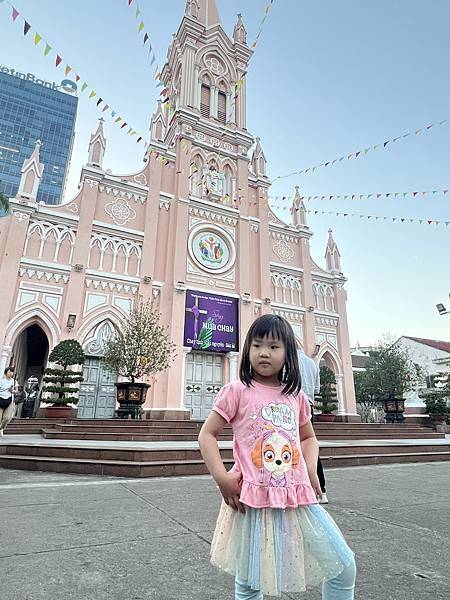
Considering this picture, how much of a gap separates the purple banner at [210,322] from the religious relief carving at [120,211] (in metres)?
4.29

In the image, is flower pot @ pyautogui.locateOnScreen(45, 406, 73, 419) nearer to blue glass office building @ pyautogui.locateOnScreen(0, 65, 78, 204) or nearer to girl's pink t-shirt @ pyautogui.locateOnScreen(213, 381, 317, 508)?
girl's pink t-shirt @ pyautogui.locateOnScreen(213, 381, 317, 508)

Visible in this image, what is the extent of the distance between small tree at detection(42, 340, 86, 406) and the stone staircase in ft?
3.46

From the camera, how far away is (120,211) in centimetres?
1608

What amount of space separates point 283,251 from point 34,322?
1256cm

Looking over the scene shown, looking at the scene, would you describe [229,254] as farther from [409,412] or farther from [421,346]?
[421,346]

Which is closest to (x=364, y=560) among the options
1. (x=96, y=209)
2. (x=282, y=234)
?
(x=96, y=209)

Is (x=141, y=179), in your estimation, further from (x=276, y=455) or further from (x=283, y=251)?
(x=276, y=455)

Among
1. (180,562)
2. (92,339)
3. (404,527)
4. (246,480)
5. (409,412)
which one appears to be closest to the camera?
(246,480)

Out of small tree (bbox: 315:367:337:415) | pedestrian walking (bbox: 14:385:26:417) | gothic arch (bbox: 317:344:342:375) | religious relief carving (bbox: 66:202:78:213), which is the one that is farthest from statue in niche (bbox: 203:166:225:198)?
pedestrian walking (bbox: 14:385:26:417)

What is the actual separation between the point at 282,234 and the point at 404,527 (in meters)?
18.2

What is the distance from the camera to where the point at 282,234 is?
20.0m

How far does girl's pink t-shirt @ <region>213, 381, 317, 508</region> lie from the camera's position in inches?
51.1

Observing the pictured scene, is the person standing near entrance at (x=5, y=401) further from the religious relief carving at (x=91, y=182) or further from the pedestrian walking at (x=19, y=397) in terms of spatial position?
the religious relief carving at (x=91, y=182)

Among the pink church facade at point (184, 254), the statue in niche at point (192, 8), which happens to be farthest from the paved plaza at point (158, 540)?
the statue in niche at point (192, 8)
